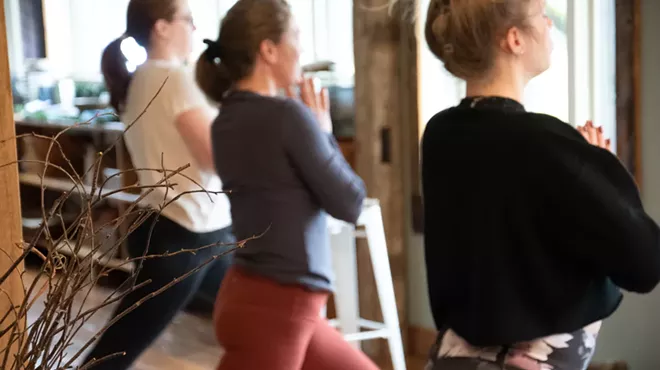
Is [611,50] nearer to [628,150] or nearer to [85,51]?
[628,150]

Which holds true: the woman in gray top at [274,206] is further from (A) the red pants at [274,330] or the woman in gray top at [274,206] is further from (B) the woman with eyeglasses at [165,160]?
(B) the woman with eyeglasses at [165,160]

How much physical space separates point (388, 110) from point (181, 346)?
1.37 metres

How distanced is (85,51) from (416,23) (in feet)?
11.2

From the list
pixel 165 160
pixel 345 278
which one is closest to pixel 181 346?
pixel 345 278

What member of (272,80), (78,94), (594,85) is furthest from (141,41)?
(78,94)

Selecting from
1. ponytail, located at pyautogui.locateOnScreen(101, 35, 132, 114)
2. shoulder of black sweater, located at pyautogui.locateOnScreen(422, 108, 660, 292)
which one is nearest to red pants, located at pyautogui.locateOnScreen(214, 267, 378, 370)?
shoulder of black sweater, located at pyautogui.locateOnScreen(422, 108, 660, 292)

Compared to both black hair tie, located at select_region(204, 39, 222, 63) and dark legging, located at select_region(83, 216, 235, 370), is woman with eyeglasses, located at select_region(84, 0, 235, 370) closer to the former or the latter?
dark legging, located at select_region(83, 216, 235, 370)

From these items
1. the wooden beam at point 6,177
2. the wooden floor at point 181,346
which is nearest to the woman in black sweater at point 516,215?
the wooden beam at point 6,177

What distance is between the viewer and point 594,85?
2.30 metres

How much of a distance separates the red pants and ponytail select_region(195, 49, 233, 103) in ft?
1.26

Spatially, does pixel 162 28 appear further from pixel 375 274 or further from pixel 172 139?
pixel 375 274

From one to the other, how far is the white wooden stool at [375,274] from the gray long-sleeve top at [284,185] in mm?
925

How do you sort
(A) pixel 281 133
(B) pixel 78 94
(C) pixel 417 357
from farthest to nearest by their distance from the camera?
(B) pixel 78 94, (C) pixel 417 357, (A) pixel 281 133

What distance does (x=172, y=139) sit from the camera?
1996 millimetres
